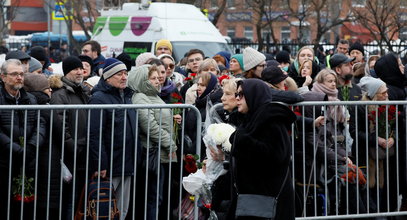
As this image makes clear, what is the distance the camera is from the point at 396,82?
10.4 meters

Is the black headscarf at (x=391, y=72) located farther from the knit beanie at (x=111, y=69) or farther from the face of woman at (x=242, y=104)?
the face of woman at (x=242, y=104)

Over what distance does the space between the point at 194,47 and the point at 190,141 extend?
11.1 meters

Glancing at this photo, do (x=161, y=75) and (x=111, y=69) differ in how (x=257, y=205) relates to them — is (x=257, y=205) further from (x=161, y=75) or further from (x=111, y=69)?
(x=161, y=75)

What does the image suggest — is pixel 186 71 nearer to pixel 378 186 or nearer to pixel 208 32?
pixel 378 186

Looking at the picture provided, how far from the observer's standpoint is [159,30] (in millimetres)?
19359

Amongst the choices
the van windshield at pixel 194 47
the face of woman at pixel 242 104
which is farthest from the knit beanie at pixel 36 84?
the van windshield at pixel 194 47

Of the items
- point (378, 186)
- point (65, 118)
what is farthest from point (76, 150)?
point (378, 186)

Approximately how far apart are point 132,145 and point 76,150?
0.54 metres

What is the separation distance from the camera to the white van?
19.3m

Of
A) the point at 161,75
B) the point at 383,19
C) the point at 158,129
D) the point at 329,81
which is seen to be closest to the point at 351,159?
the point at 329,81

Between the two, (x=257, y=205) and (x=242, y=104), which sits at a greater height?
(x=242, y=104)

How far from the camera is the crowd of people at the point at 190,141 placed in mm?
6527

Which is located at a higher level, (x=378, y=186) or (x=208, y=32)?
(x=208, y=32)

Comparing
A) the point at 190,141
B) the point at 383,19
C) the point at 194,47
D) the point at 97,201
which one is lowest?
the point at 97,201
